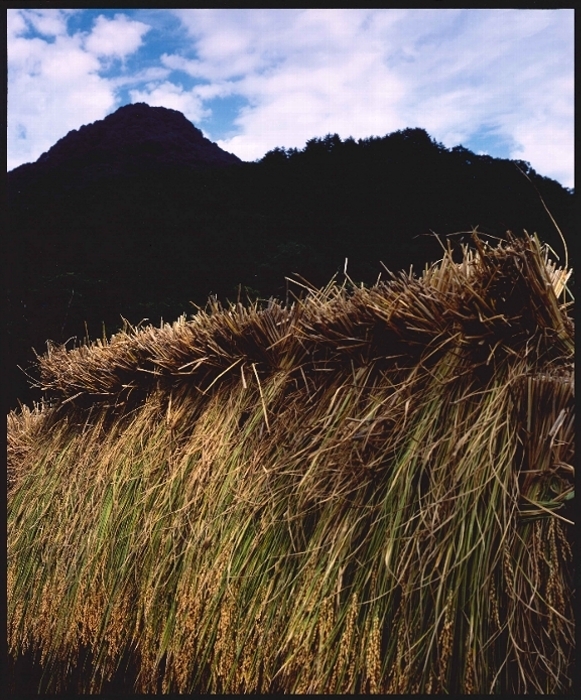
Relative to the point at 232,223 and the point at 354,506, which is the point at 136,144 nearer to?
the point at 232,223

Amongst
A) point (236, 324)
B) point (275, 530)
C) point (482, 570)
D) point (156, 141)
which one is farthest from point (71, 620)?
point (156, 141)

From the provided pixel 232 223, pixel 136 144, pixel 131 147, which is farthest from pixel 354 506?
pixel 136 144

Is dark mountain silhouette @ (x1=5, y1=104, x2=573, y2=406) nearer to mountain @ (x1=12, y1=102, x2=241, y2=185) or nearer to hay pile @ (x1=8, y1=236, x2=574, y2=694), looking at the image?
mountain @ (x1=12, y1=102, x2=241, y2=185)

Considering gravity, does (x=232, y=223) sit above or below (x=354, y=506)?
above

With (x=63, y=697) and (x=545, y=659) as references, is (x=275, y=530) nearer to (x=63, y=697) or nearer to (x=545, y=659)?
(x=545, y=659)

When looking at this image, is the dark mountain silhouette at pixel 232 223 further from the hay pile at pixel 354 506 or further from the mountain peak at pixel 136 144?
the hay pile at pixel 354 506

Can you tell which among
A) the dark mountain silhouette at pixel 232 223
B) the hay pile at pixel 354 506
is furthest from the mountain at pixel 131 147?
the hay pile at pixel 354 506
